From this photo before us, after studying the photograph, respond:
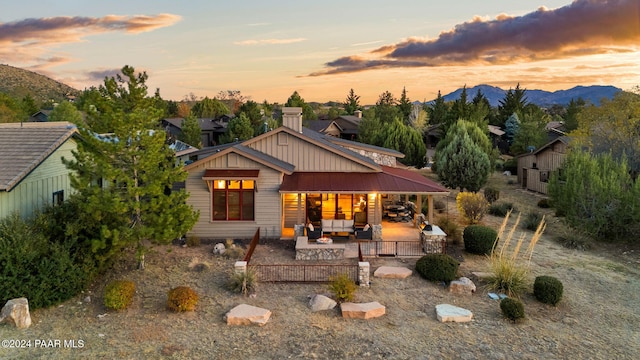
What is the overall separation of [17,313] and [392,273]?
35.3 feet

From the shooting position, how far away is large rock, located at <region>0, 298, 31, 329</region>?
1031 centimetres

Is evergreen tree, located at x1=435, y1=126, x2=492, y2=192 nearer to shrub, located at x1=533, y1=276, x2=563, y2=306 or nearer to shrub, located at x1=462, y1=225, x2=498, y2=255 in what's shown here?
shrub, located at x1=462, y1=225, x2=498, y2=255

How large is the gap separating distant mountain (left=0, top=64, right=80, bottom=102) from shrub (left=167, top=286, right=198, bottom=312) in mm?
118922

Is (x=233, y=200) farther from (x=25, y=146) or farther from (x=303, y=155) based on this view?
(x=25, y=146)

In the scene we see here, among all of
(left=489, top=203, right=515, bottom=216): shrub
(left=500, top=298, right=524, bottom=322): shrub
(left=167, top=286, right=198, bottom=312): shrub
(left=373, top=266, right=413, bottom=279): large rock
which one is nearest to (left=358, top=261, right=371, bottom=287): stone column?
(left=373, top=266, right=413, bottom=279): large rock

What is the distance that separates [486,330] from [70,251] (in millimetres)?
11924

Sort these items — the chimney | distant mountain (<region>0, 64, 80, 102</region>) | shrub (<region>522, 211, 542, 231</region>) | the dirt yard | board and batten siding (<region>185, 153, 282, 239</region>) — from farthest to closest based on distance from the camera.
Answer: distant mountain (<region>0, 64, 80, 102</region>), shrub (<region>522, 211, 542, 231</region>), the chimney, board and batten siding (<region>185, 153, 282, 239</region>), the dirt yard

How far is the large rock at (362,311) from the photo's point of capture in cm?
1116

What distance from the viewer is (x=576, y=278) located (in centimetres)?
1471

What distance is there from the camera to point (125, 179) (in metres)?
12.8

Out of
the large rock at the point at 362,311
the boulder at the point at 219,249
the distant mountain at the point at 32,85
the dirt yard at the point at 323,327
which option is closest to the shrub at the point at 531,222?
the dirt yard at the point at 323,327

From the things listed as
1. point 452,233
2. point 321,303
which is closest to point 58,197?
point 321,303

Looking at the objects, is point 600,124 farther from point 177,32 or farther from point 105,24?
point 105,24

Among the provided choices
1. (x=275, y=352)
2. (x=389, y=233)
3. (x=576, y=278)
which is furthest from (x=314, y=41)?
(x=275, y=352)
